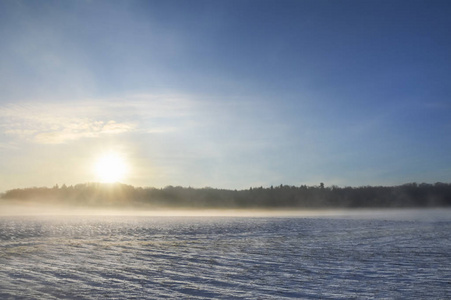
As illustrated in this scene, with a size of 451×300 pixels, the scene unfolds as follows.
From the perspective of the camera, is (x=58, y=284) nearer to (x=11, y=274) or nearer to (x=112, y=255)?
(x=11, y=274)

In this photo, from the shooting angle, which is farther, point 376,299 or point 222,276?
point 222,276

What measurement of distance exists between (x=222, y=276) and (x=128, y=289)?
14.6 ft

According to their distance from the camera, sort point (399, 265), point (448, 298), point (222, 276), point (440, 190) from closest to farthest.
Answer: point (448, 298), point (222, 276), point (399, 265), point (440, 190)

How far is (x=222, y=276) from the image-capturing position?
18.0m

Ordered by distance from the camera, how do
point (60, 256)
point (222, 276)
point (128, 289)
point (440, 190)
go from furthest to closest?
point (440, 190) < point (60, 256) < point (222, 276) < point (128, 289)

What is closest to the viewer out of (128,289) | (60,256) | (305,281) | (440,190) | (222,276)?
(128,289)

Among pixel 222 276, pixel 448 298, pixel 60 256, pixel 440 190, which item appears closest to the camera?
pixel 448 298

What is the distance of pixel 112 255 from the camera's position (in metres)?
25.0

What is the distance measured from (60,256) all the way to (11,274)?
5.96 metres

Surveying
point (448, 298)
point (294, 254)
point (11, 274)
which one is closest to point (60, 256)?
point (11, 274)

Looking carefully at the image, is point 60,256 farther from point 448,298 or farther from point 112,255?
point 448,298

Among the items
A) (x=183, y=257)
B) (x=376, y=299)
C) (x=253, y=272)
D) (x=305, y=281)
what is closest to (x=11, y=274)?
(x=183, y=257)

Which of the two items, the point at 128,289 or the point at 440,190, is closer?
the point at 128,289

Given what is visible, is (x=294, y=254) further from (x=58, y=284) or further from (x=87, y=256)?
(x=58, y=284)
